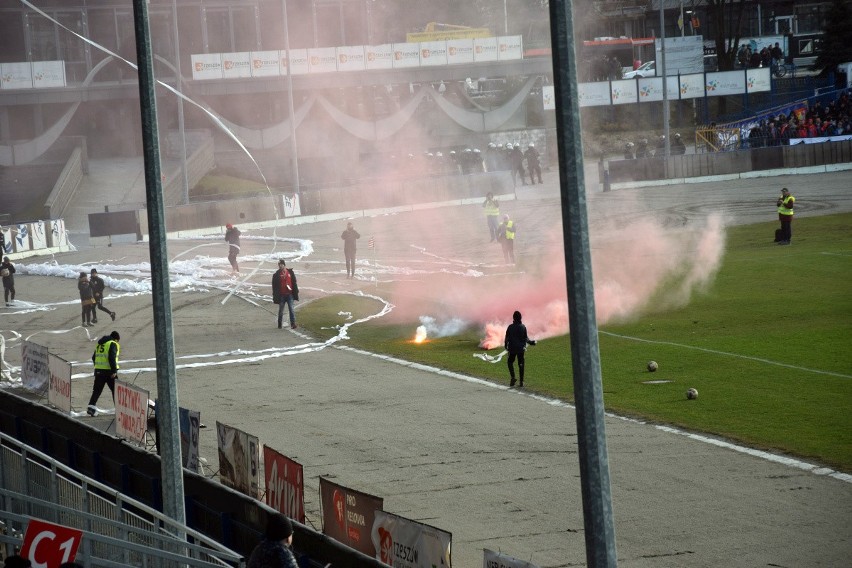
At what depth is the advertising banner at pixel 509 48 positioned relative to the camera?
6631 centimetres

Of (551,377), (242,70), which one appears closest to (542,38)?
(242,70)

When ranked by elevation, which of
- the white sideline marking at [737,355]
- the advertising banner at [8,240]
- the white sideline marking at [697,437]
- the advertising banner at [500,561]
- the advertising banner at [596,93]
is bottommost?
the white sideline marking at [697,437]

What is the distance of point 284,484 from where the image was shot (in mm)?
13281

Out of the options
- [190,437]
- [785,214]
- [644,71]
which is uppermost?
[644,71]

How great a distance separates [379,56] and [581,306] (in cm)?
6000

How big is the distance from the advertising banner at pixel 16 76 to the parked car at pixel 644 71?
33.2 meters

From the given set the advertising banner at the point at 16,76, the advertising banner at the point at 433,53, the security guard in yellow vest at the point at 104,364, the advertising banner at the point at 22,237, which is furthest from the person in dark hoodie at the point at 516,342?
the advertising banner at the point at 16,76

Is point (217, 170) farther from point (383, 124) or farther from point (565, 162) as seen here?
point (565, 162)

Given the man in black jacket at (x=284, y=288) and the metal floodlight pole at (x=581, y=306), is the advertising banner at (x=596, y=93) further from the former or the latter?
the metal floodlight pole at (x=581, y=306)

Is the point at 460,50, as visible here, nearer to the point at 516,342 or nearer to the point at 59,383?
the point at 516,342

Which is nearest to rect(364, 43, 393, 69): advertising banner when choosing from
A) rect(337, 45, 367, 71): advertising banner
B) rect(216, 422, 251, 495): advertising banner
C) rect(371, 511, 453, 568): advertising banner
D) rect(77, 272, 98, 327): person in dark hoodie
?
rect(337, 45, 367, 71): advertising banner

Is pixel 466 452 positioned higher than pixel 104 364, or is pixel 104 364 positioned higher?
pixel 104 364

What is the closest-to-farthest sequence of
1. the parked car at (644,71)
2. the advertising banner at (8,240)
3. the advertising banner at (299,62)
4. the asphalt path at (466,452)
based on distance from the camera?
the asphalt path at (466,452) → the advertising banner at (8,240) → the advertising banner at (299,62) → the parked car at (644,71)

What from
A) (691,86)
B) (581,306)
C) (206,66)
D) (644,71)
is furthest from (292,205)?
(581,306)
